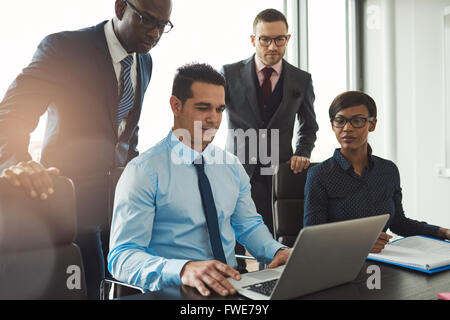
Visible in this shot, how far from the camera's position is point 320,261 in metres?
0.89

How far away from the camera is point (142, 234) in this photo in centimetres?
126

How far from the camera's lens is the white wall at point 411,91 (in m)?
3.50

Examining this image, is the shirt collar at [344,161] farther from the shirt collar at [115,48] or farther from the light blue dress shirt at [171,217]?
the shirt collar at [115,48]

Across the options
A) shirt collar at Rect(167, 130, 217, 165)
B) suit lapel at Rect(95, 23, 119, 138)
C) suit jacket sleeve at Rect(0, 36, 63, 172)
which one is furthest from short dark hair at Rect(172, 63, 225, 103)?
suit jacket sleeve at Rect(0, 36, 63, 172)

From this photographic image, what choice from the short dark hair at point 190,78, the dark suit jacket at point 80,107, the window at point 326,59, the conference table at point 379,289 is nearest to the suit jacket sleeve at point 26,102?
the dark suit jacket at point 80,107

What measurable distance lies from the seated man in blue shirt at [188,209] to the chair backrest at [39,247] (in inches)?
5.0

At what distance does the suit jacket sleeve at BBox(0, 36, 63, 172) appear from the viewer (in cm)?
148

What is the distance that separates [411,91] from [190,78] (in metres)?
2.92

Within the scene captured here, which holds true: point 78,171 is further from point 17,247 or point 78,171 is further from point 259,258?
point 259,258

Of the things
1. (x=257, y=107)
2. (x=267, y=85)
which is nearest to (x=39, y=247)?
(x=257, y=107)

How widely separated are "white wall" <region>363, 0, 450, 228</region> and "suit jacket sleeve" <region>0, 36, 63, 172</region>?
306cm

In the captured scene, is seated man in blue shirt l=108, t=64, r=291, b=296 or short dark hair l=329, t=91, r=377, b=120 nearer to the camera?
seated man in blue shirt l=108, t=64, r=291, b=296

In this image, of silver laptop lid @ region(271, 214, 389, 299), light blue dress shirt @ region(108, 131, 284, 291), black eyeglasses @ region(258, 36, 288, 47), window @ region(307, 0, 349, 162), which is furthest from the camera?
window @ region(307, 0, 349, 162)

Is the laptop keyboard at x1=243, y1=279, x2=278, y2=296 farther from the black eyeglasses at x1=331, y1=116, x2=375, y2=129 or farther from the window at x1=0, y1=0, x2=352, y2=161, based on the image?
the black eyeglasses at x1=331, y1=116, x2=375, y2=129
